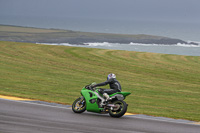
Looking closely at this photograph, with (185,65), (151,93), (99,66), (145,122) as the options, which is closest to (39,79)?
(151,93)

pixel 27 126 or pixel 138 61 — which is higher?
Result: pixel 138 61

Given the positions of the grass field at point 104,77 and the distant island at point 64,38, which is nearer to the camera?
the grass field at point 104,77

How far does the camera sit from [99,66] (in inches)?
1161

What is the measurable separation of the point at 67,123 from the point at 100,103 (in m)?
1.85

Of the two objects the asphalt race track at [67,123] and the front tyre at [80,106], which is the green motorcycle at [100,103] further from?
the asphalt race track at [67,123]

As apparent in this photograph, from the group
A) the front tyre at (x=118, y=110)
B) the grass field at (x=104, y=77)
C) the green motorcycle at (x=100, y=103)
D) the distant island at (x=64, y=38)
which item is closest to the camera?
the front tyre at (x=118, y=110)

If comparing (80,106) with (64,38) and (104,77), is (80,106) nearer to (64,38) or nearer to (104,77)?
(104,77)

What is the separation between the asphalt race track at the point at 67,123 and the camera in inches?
392

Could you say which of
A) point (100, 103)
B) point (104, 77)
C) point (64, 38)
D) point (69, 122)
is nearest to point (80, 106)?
point (100, 103)

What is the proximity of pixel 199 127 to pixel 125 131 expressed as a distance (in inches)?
116

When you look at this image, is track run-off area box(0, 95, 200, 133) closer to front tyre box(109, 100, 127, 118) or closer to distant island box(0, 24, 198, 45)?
front tyre box(109, 100, 127, 118)

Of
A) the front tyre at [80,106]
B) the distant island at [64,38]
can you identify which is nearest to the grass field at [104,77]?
the front tyre at [80,106]

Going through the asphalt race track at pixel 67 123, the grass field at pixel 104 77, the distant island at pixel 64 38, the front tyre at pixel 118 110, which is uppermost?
the distant island at pixel 64 38

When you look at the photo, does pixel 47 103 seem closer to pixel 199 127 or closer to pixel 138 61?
pixel 199 127
